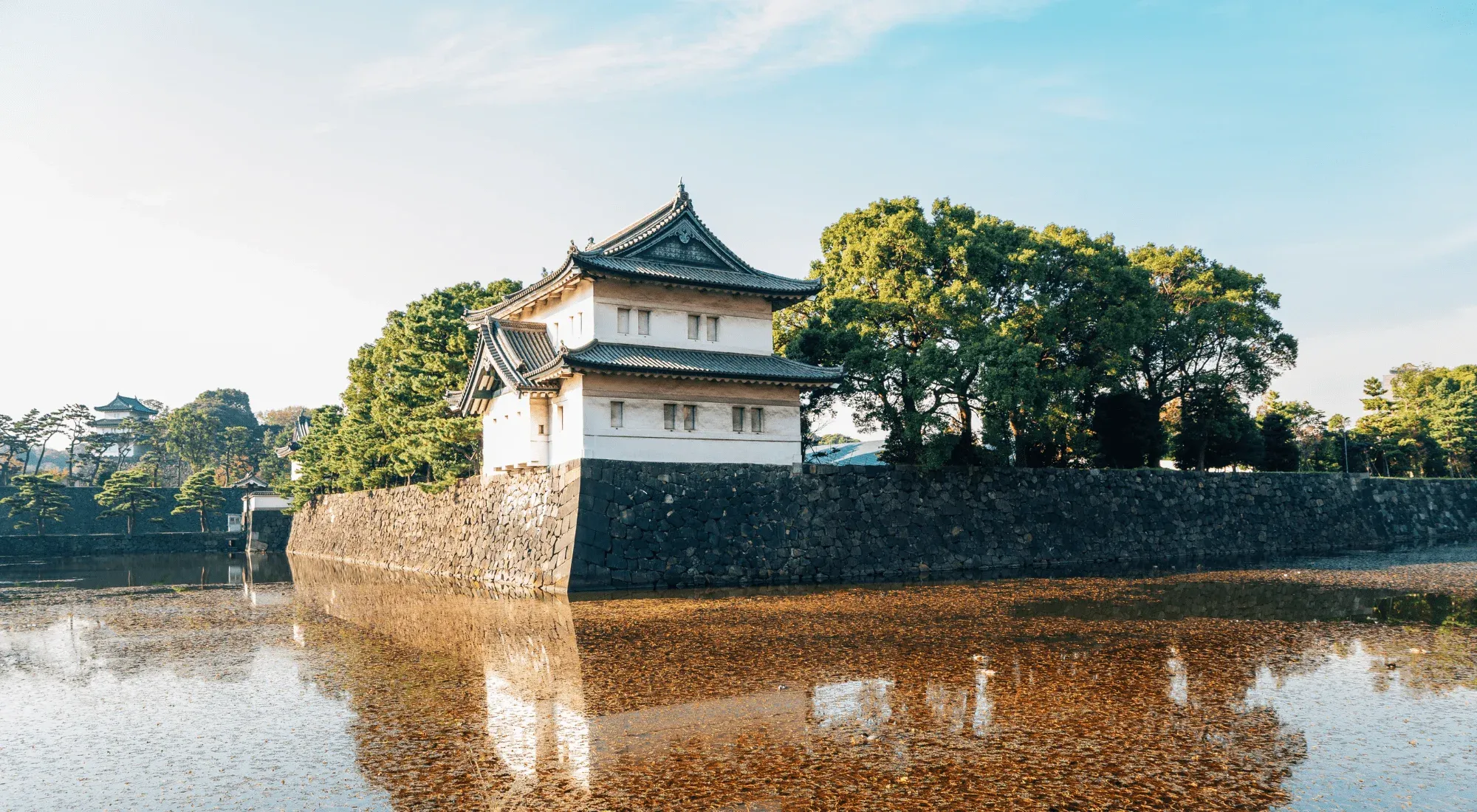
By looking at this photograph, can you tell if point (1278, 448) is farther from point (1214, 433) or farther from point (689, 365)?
point (689, 365)

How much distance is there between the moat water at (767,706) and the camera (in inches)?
287

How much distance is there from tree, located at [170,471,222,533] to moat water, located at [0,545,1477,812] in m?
38.7

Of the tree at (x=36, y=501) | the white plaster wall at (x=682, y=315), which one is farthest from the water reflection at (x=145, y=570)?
the white plaster wall at (x=682, y=315)

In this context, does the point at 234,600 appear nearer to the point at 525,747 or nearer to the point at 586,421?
the point at 586,421

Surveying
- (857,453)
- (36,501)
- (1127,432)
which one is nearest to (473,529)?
(857,453)

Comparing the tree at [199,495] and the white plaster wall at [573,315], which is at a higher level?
the white plaster wall at [573,315]

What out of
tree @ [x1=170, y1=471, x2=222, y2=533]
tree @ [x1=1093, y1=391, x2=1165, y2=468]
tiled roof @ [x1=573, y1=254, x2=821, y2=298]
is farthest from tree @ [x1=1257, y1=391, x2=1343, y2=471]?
tree @ [x1=170, y1=471, x2=222, y2=533]

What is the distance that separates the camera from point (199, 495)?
181 ft

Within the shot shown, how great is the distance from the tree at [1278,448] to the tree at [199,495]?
56.7m

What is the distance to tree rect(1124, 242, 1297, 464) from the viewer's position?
3650 cm

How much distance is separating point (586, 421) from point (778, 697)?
14757mm

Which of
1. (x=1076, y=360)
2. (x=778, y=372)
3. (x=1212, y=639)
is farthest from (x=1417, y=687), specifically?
(x=1076, y=360)

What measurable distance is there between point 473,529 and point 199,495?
113 ft

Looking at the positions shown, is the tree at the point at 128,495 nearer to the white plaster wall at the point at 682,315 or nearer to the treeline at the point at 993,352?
the treeline at the point at 993,352
